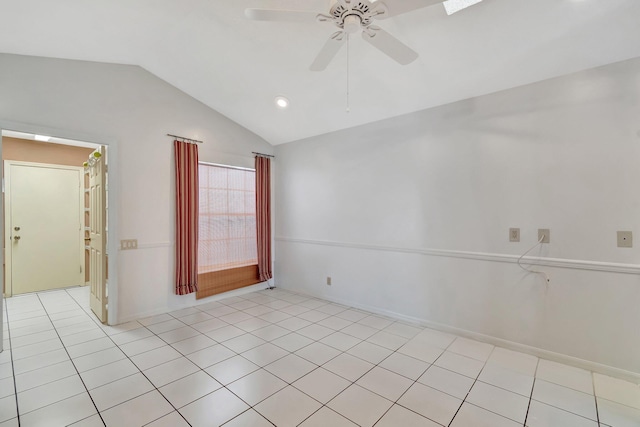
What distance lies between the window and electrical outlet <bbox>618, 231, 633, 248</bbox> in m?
4.32

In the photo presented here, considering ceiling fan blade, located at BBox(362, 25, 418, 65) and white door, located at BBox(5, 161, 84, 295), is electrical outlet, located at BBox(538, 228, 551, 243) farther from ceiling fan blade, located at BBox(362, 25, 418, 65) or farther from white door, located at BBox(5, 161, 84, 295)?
white door, located at BBox(5, 161, 84, 295)

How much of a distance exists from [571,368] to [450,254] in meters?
1.33

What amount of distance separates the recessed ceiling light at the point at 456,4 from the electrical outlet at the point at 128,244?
13.0 ft

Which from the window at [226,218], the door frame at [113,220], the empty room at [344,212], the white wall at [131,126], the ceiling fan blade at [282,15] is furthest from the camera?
the window at [226,218]

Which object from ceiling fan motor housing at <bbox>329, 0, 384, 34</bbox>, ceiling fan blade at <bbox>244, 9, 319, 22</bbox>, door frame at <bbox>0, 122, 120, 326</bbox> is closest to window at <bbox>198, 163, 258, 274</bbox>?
door frame at <bbox>0, 122, 120, 326</bbox>

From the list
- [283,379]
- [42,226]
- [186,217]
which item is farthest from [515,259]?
[42,226]

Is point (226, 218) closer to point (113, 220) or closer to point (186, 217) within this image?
point (186, 217)

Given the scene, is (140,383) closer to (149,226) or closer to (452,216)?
(149,226)

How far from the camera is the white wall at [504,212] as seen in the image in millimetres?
2301

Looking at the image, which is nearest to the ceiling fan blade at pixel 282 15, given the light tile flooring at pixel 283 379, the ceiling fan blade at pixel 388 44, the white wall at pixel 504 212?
the ceiling fan blade at pixel 388 44

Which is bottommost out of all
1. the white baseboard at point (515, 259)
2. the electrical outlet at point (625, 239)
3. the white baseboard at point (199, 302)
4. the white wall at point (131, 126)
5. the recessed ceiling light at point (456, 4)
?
the white baseboard at point (199, 302)

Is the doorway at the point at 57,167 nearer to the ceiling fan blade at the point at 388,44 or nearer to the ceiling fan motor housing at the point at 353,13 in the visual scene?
the ceiling fan motor housing at the point at 353,13

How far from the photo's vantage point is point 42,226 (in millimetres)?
4637

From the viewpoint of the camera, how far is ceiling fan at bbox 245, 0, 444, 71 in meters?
1.53
